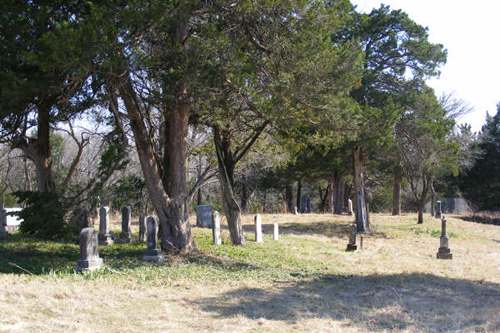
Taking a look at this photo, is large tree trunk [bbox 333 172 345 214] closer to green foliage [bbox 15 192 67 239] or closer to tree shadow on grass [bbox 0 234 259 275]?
tree shadow on grass [bbox 0 234 259 275]

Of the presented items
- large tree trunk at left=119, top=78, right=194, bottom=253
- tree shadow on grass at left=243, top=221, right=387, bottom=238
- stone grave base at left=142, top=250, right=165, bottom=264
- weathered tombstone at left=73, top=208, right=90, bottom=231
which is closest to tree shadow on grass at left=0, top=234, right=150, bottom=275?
stone grave base at left=142, top=250, right=165, bottom=264

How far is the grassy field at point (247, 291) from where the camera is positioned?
7.80 m

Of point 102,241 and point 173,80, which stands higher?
point 173,80

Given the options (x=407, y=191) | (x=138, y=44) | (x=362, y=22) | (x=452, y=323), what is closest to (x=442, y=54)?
(x=362, y=22)

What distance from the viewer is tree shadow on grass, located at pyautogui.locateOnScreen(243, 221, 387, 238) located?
25125mm

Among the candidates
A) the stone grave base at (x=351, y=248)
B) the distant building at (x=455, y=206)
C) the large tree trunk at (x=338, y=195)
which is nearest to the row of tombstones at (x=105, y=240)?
the stone grave base at (x=351, y=248)

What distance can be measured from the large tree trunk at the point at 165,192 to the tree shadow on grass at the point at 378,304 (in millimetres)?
4028

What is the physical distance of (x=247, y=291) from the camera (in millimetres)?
10531

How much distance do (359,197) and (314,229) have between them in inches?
→ 103

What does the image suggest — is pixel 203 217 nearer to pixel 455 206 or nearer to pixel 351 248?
pixel 351 248

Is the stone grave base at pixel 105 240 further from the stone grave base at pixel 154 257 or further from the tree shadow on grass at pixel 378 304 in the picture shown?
the tree shadow on grass at pixel 378 304

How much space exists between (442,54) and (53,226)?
59.6 feet

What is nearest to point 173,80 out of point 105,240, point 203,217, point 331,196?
point 105,240

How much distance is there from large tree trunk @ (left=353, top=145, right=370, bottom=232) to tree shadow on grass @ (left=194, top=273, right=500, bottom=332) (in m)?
14.1
